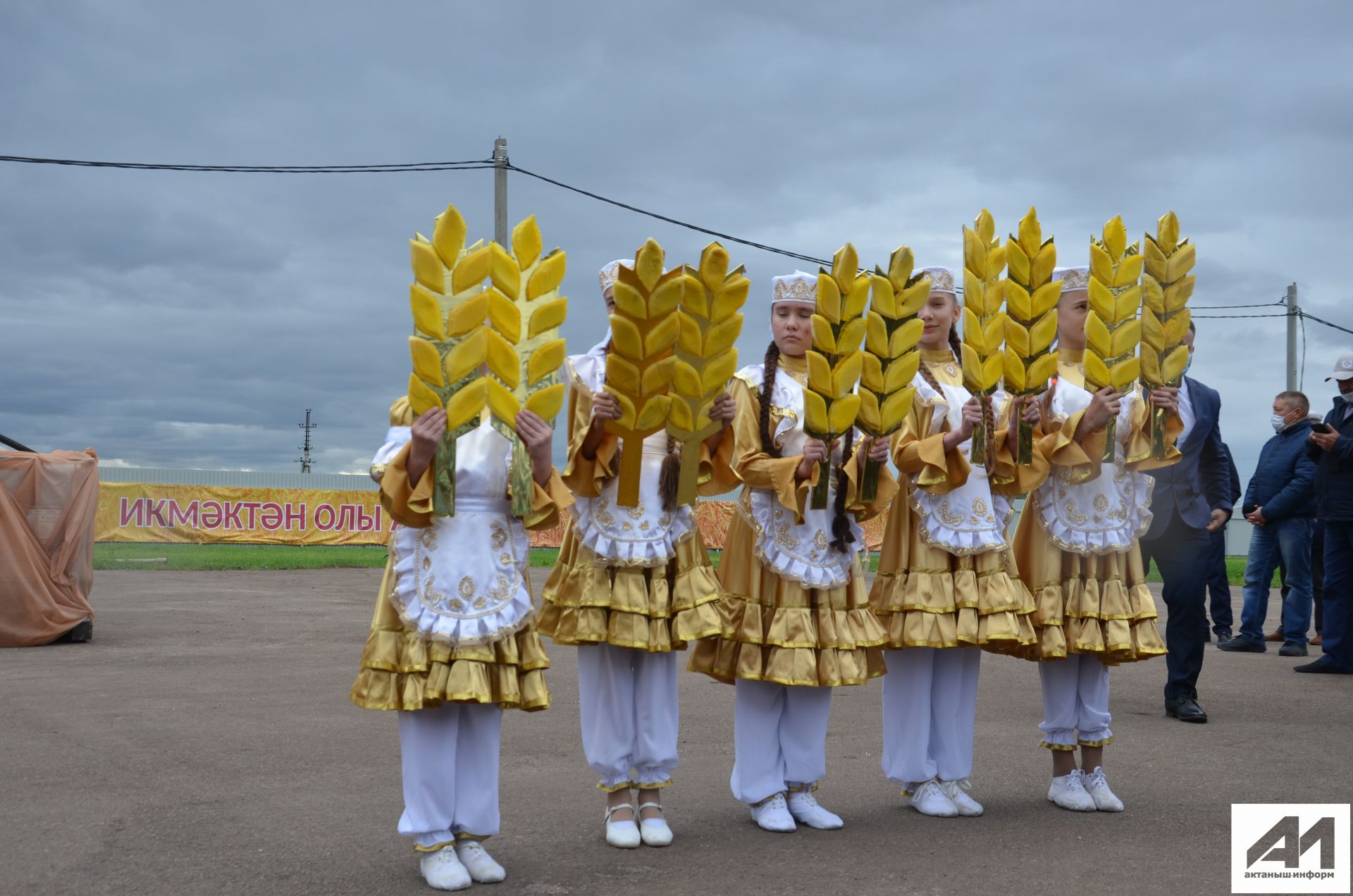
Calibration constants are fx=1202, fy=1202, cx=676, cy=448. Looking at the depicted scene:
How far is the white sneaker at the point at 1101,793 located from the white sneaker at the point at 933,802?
649 mm

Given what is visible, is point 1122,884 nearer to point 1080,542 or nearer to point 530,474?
point 1080,542

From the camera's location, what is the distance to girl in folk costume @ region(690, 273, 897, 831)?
4.73 metres

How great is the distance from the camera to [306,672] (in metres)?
9.26

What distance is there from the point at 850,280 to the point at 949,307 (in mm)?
740

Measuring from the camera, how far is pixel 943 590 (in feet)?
16.2

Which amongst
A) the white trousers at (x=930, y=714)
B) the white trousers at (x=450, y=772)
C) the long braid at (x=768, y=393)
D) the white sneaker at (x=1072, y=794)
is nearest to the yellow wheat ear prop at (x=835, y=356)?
the long braid at (x=768, y=393)

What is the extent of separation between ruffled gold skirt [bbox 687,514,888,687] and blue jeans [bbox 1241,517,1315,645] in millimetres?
7431

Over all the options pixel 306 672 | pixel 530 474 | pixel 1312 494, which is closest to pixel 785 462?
pixel 530 474

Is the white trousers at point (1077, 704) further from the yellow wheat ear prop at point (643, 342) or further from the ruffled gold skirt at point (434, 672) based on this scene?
the ruffled gold skirt at point (434, 672)

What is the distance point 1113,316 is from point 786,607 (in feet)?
6.06

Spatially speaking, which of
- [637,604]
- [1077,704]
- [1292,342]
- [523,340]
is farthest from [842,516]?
[1292,342]

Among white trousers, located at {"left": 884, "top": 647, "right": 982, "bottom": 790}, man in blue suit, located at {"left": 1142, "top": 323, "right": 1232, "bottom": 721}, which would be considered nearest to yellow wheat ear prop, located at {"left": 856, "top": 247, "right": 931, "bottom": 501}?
white trousers, located at {"left": 884, "top": 647, "right": 982, "bottom": 790}

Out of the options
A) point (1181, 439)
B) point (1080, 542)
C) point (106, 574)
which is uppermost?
point (1181, 439)

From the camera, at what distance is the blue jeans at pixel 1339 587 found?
30.7 ft
